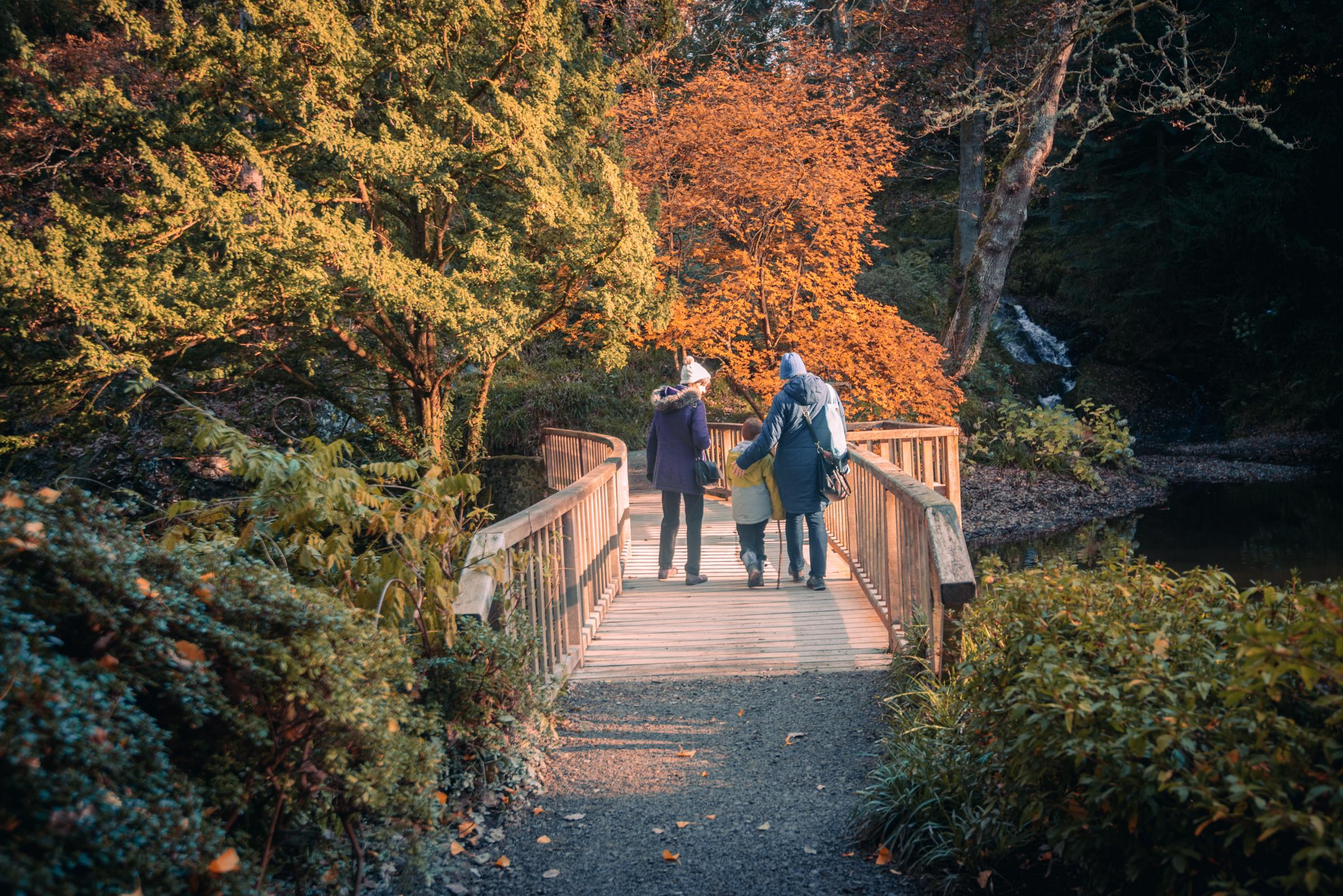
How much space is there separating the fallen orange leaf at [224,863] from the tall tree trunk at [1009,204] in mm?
16468

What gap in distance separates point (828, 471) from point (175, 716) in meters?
5.46

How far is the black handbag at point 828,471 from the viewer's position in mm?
7113

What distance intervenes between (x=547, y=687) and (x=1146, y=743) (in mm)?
2907

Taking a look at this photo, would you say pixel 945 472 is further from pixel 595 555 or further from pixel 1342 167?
pixel 1342 167

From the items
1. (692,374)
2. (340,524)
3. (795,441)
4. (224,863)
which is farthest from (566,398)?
(224,863)

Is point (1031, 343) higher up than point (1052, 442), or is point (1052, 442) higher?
point (1031, 343)

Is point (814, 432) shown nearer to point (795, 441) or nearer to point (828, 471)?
point (795, 441)

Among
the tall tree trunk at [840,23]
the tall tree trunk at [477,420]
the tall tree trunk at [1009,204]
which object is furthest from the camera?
the tall tree trunk at [840,23]

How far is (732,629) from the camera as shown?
6676 millimetres

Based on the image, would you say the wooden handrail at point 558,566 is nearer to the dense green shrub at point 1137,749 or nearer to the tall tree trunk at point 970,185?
the dense green shrub at point 1137,749

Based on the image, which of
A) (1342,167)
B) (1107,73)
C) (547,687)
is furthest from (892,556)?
(1107,73)

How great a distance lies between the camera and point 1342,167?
838 inches

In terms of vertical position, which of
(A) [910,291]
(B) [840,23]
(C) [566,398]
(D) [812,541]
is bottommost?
(D) [812,541]

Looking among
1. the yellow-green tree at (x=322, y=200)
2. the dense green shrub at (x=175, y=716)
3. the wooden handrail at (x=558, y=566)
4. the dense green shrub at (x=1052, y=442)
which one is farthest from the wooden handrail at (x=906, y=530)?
the dense green shrub at (x=1052, y=442)
